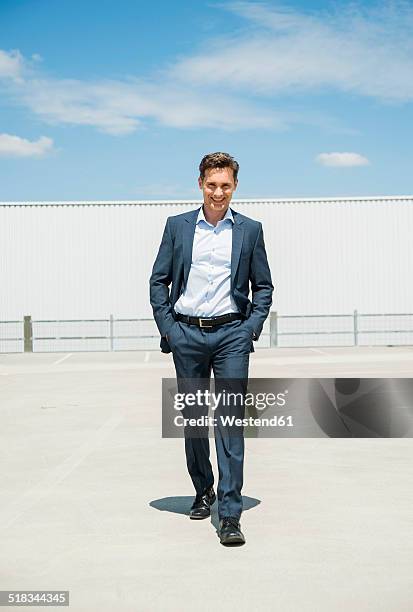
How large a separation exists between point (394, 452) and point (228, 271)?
12.2 ft

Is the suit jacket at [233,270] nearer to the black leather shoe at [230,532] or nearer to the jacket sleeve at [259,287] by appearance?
the jacket sleeve at [259,287]

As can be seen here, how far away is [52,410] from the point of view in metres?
12.1

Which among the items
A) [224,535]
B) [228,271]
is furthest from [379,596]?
[228,271]

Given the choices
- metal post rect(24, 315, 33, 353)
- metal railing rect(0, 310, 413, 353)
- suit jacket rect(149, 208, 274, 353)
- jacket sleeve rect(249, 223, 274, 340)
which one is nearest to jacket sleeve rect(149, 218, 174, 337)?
suit jacket rect(149, 208, 274, 353)

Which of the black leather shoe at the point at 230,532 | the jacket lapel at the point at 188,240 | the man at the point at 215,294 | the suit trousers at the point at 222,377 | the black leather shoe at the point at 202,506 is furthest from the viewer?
the black leather shoe at the point at 202,506

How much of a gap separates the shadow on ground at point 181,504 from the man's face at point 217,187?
1966 millimetres

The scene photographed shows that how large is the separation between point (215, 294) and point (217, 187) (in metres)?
0.63

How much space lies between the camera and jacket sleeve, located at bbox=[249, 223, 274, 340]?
218 inches

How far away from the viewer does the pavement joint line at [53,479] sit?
19.9ft

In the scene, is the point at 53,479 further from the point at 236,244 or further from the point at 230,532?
the point at 236,244

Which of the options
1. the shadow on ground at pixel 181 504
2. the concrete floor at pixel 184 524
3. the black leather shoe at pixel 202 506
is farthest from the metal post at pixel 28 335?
the black leather shoe at pixel 202 506

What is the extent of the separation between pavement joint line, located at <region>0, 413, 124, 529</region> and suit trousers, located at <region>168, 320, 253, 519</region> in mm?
1296

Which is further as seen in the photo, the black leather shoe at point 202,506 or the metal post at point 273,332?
the metal post at point 273,332

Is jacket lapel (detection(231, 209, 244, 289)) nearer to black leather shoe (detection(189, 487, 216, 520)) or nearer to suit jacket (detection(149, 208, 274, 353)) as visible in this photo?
suit jacket (detection(149, 208, 274, 353))
